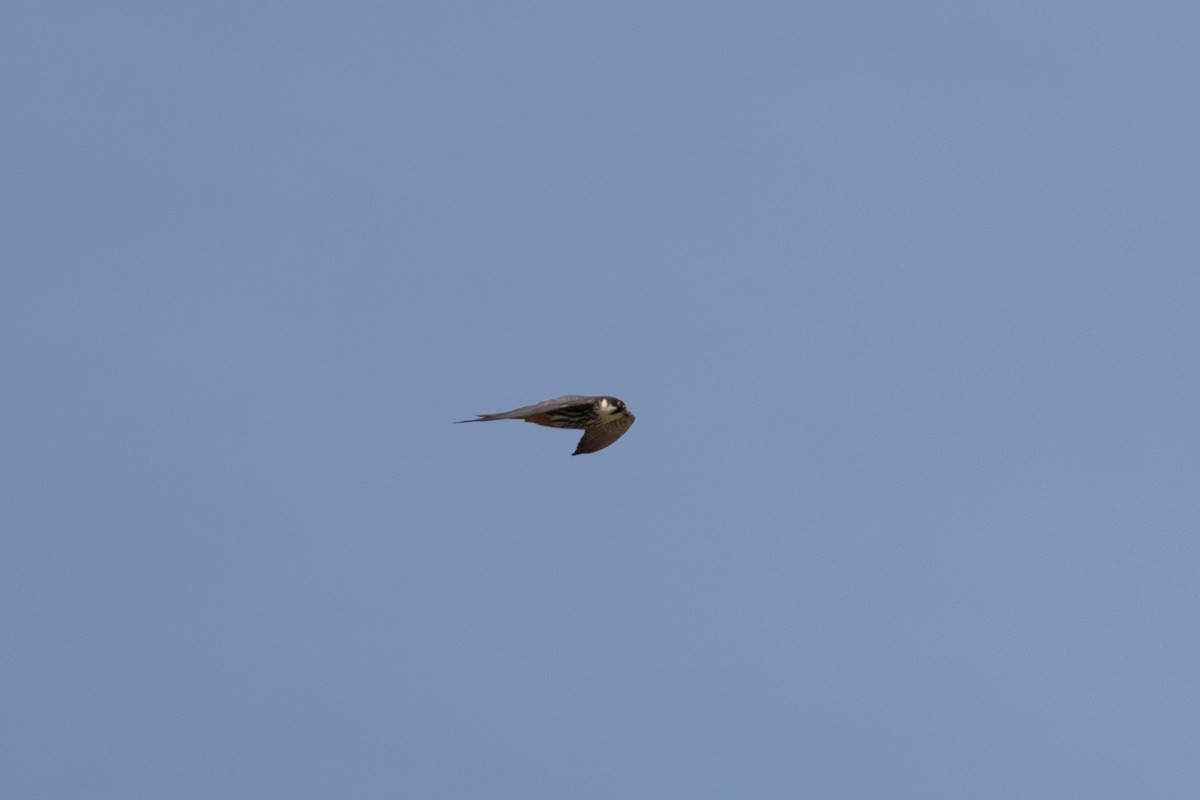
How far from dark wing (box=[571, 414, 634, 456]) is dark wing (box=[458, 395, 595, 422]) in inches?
69.9

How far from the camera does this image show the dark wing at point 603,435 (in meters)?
74.5

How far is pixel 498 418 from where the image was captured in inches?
2717

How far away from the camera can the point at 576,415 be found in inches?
2876

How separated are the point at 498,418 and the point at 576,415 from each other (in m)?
4.50

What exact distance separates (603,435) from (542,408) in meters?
3.91

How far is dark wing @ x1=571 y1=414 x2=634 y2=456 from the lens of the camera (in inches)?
2933

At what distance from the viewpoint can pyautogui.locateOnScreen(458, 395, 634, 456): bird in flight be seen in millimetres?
71562

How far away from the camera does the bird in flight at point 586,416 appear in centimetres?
7156

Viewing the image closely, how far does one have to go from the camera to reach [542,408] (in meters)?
71.3

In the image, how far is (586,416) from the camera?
7344 cm

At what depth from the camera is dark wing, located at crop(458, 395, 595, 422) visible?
69062 millimetres

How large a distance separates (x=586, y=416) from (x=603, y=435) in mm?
1541

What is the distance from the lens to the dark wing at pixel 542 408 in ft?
227
